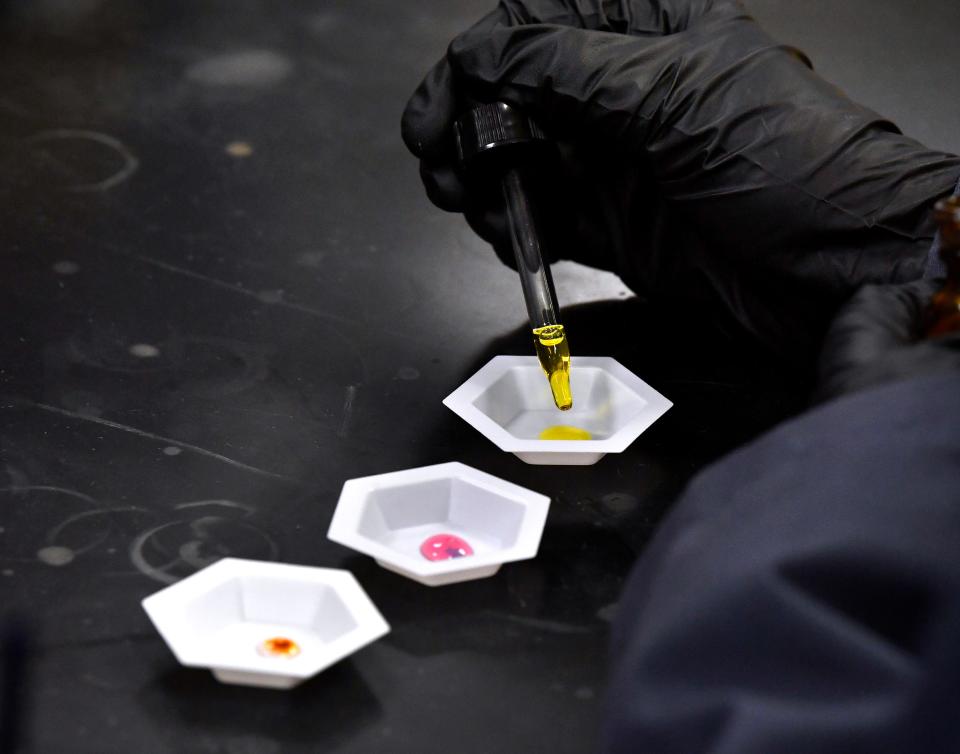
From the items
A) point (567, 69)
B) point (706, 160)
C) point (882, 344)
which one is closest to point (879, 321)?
point (882, 344)

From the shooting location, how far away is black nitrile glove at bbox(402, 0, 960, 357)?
2.93 feet

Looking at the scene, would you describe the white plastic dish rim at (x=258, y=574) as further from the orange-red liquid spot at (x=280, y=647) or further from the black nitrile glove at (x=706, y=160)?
the black nitrile glove at (x=706, y=160)

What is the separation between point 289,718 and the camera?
659 mm

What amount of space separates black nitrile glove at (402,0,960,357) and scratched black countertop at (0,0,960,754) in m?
0.07

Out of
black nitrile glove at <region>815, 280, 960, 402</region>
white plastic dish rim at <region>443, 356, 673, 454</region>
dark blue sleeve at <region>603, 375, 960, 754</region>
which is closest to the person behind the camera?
dark blue sleeve at <region>603, 375, 960, 754</region>

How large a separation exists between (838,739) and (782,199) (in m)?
0.51

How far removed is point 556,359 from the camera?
0.89m

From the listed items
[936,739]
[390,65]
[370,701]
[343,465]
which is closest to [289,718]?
[370,701]

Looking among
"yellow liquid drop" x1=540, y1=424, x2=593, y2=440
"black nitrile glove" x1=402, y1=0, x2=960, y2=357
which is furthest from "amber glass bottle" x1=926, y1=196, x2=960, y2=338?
"yellow liquid drop" x1=540, y1=424, x2=593, y2=440

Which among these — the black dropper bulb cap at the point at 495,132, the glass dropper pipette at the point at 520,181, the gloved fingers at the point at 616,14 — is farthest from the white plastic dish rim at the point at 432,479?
the gloved fingers at the point at 616,14

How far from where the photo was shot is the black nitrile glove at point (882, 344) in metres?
0.61

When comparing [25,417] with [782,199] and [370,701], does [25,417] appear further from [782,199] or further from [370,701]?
[782,199]

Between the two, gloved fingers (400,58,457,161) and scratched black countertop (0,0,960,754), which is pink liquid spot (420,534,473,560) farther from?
gloved fingers (400,58,457,161)

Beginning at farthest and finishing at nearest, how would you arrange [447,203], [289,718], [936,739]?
[447,203]
[289,718]
[936,739]
